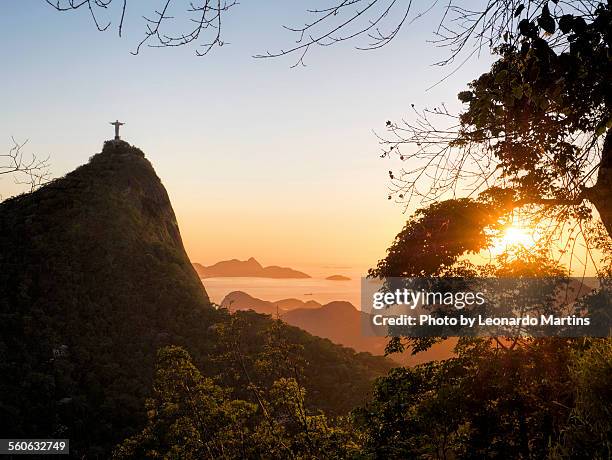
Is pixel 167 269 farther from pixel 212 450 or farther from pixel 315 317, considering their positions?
pixel 315 317

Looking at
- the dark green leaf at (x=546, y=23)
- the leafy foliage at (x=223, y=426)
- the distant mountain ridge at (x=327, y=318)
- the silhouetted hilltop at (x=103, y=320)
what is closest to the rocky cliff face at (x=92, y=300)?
the silhouetted hilltop at (x=103, y=320)

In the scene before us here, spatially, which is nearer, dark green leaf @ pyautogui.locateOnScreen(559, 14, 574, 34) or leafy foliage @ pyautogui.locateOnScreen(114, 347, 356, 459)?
dark green leaf @ pyautogui.locateOnScreen(559, 14, 574, 34)

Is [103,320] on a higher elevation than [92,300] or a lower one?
lower

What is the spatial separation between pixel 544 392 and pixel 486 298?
259 cm

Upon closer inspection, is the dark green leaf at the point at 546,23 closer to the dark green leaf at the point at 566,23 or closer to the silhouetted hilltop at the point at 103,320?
the dark green leaf at the point at 566,23

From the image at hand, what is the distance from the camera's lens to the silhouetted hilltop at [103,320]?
27.3 meters

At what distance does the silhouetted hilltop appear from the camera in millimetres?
27317

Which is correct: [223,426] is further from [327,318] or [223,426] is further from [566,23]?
[327,318]

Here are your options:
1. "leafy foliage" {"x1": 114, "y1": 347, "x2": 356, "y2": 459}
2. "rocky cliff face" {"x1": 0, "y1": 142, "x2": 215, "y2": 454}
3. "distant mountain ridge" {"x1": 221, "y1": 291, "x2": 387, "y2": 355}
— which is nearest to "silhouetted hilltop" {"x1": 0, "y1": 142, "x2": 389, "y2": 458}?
"rocky cliff face" {"x1": 0, "y1": 142, "x2": 215, "y2": 454}

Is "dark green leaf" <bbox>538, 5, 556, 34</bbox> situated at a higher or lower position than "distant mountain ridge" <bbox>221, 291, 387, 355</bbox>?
Result: higher

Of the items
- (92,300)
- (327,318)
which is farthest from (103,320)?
(327,318)

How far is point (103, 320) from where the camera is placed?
3684 cm

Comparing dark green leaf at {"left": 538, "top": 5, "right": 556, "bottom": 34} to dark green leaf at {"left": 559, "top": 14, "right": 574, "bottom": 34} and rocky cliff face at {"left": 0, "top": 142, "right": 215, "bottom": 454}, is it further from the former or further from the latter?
rocky cliff face at {"left": 0, "top": 142, "right": 215, "bottom": 454}

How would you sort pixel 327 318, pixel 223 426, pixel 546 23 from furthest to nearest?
pixel 327 318
pixel 223 426
pixel 546 23
